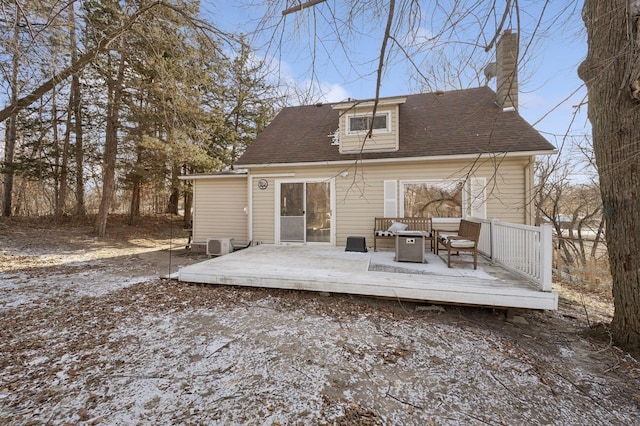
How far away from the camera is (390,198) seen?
23.2ft

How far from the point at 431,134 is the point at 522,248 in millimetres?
4181

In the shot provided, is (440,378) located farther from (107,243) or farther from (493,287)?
(107,243)

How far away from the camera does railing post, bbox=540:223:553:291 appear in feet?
11.0

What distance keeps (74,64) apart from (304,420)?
23.7 feet

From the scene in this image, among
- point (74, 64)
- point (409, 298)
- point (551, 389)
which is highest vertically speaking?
point (74, 64)

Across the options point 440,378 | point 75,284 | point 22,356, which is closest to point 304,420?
point 440,378

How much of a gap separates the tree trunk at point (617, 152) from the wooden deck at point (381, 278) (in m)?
0.65

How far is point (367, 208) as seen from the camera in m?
7.23

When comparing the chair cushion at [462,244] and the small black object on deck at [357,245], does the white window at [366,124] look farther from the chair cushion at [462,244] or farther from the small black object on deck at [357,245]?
the chair cushion at [462,244]

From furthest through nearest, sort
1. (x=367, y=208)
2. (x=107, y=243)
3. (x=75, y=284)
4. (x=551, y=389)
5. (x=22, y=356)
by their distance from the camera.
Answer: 1. (x=107, y=243)
2. (x=367, y=208)
3. (x=75, y=284)
4. (x=22, y=356)
5. (x=551, y=389)

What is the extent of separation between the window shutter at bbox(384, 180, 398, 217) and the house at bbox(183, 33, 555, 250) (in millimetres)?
25

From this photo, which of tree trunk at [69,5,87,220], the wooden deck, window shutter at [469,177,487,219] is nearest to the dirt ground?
the wooden deck

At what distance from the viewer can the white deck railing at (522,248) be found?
344 cm

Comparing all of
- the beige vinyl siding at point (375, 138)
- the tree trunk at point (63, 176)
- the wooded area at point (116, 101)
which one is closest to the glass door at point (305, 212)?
the beige vinyl siding at point (375, 138)
